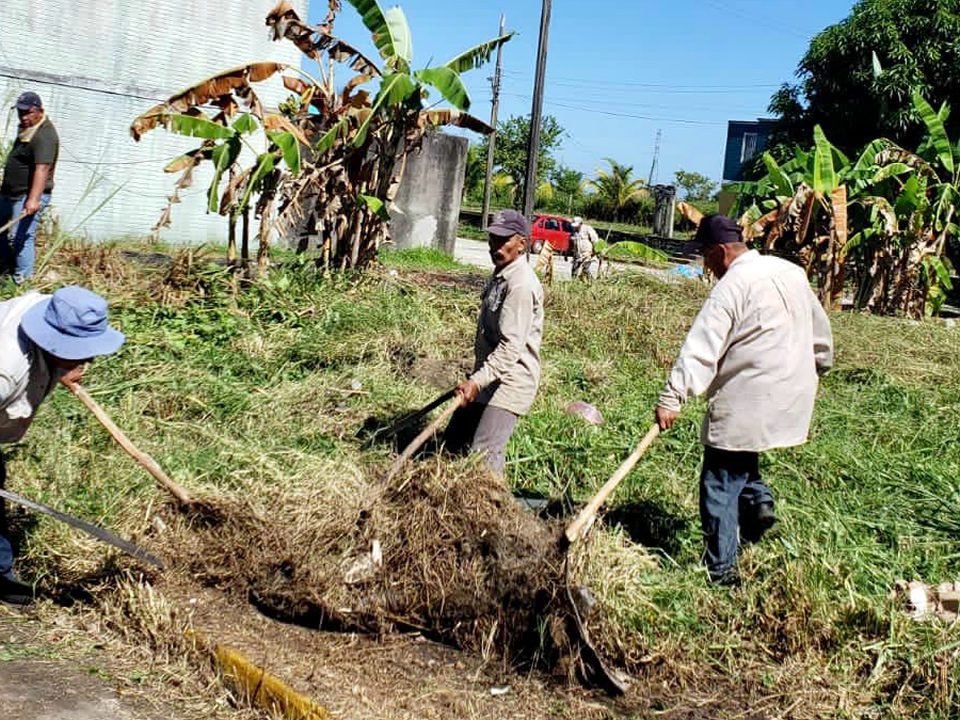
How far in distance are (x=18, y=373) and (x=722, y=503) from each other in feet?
10.1

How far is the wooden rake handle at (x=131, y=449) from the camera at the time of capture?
4621 mm

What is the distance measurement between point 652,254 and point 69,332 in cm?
1336

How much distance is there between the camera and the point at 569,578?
13.9 feet

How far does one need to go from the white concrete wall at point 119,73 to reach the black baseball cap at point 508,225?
9.97 meters

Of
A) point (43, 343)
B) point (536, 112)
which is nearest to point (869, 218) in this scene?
point (536, 112)

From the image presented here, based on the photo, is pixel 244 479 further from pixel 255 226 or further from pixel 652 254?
pixel 652 254

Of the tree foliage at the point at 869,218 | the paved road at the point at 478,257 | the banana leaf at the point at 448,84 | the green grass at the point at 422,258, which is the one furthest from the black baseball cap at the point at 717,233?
the green grass at the point at 422,258

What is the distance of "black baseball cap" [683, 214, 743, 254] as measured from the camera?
4844 millimetres

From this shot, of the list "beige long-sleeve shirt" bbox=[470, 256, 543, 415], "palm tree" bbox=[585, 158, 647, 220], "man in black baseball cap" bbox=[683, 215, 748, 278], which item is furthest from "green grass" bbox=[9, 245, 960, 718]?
"palm tree" bbox=[585, 158, 647, 220]

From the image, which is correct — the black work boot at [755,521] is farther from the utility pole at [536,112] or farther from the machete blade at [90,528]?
the utility pole at [536,112]

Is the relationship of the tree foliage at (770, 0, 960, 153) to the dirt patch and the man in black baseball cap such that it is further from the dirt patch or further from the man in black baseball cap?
the dirt patch

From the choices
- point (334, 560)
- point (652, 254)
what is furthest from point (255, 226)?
point (334, 560)

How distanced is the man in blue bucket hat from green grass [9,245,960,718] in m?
1.04

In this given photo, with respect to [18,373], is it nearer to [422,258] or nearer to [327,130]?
[327,130]
